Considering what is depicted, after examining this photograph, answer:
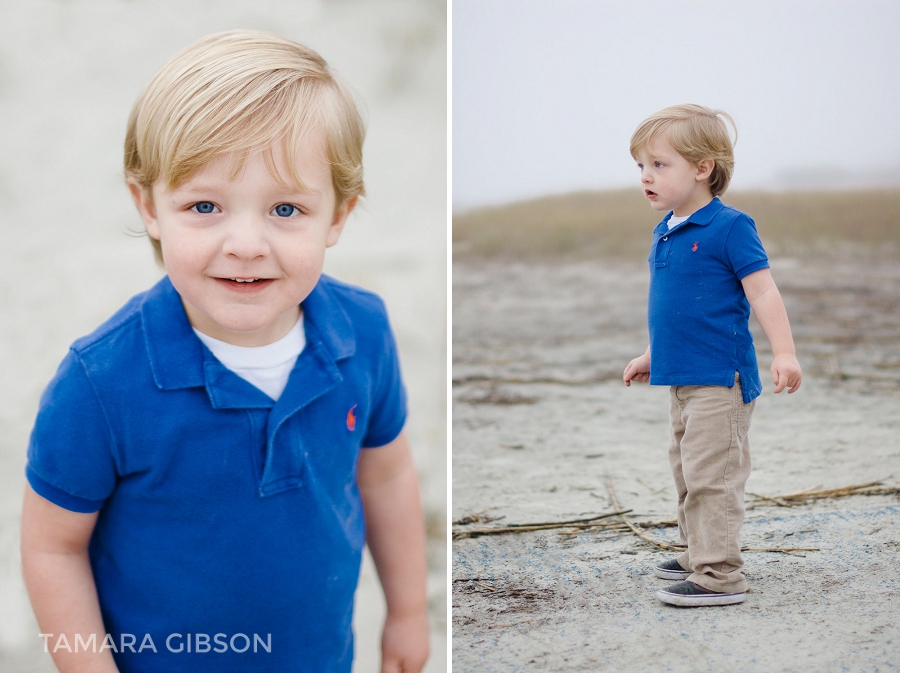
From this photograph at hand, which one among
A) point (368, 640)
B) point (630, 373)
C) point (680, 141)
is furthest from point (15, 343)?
point (680, 141)

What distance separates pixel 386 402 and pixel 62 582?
0.44 metres

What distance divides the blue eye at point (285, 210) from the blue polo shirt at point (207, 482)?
0.54ft

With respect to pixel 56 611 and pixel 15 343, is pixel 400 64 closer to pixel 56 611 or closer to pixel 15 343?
pixel 15 343

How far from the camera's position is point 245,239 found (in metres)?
0.92

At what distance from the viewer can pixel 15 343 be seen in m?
1.81

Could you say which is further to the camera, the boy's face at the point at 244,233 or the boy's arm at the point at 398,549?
the boy's arm at the point at 398,549

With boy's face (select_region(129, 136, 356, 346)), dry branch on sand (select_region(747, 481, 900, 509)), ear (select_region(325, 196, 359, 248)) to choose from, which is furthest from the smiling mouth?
dry branch on sand (select_region(747, 481, 900, 509))

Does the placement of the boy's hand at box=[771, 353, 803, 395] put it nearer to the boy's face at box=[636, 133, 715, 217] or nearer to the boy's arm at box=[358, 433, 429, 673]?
the boy's face at box=[636, 133, 715, 217]

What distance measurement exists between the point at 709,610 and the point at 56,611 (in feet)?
3.00

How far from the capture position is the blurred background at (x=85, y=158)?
5.79 ft

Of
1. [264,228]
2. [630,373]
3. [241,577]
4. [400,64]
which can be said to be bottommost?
[241,577]

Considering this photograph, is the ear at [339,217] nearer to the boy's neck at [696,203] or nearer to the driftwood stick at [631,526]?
the boy's neck at [696,203]

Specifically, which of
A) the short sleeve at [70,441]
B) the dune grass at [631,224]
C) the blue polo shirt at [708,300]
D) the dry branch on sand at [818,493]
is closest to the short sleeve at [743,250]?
the blue polo shirt at [708,300]

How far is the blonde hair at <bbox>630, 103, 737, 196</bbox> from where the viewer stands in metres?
1.21
